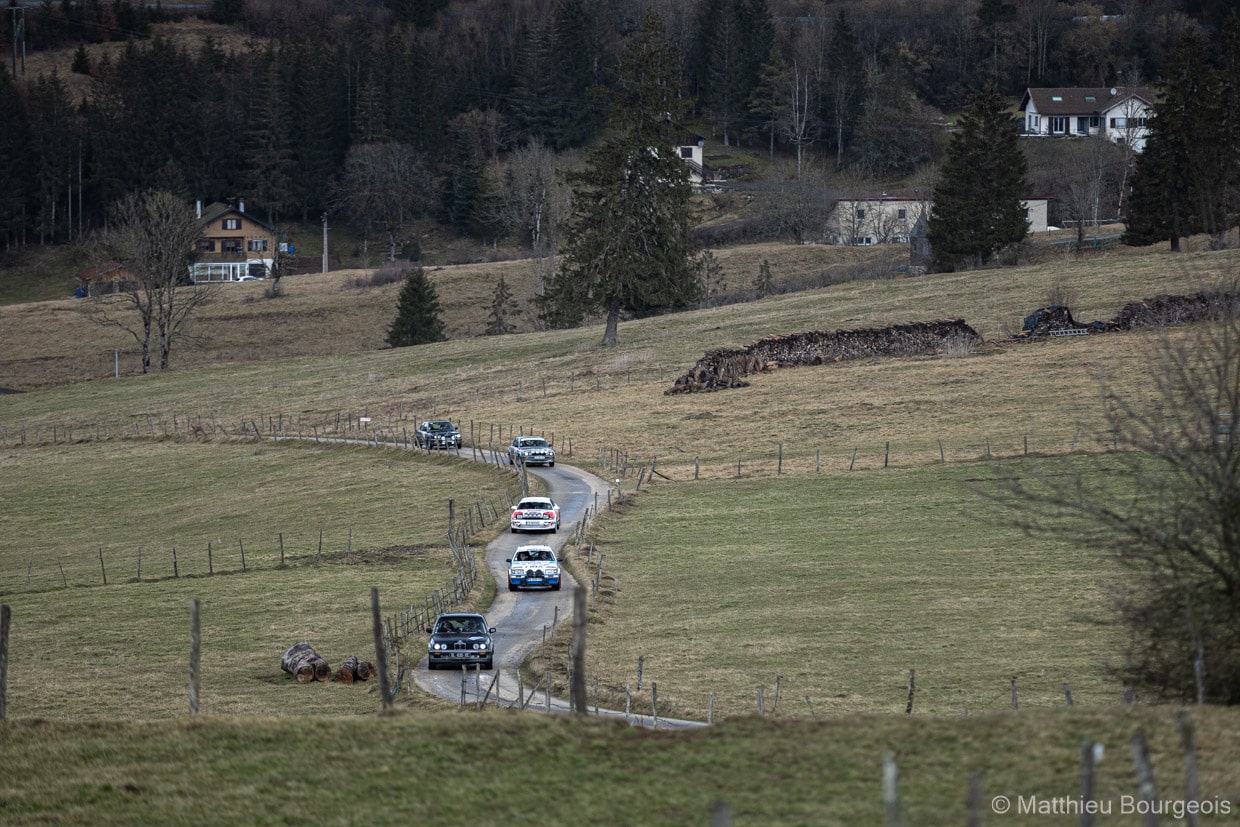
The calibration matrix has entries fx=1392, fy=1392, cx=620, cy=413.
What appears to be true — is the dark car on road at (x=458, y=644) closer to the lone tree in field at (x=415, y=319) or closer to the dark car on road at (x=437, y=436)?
the dark car on road at (x=437, y=436)

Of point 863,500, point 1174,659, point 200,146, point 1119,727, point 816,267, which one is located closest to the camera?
point 1119,727

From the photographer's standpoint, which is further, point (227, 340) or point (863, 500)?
point (227, 340)

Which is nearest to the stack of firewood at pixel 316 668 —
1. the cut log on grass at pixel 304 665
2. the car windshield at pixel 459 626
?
the cut log on grass at pixel 304 665

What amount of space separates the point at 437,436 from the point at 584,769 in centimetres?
5512

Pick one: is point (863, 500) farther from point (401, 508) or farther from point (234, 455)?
point (234, 455)

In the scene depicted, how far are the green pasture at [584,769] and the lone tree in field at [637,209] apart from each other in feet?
257

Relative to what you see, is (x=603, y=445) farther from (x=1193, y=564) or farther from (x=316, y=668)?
(x=1193, y=564)

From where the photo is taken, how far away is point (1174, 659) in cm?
1869

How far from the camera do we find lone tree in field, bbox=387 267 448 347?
404ft

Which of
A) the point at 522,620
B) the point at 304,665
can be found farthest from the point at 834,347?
the point at 304,665

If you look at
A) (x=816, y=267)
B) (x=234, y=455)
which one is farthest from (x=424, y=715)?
(x=816, y=267)

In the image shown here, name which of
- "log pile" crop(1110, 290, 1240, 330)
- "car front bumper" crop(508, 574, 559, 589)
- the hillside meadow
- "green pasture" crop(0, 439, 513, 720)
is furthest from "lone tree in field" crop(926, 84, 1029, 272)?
"car front bumper" crop(508, 574, 559, 589)

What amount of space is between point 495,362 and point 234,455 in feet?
93.6

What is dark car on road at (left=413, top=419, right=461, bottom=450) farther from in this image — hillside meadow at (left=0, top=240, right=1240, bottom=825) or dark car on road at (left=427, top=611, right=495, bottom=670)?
dark car on road at (left=427, top=611, right=495, bottom=670)
